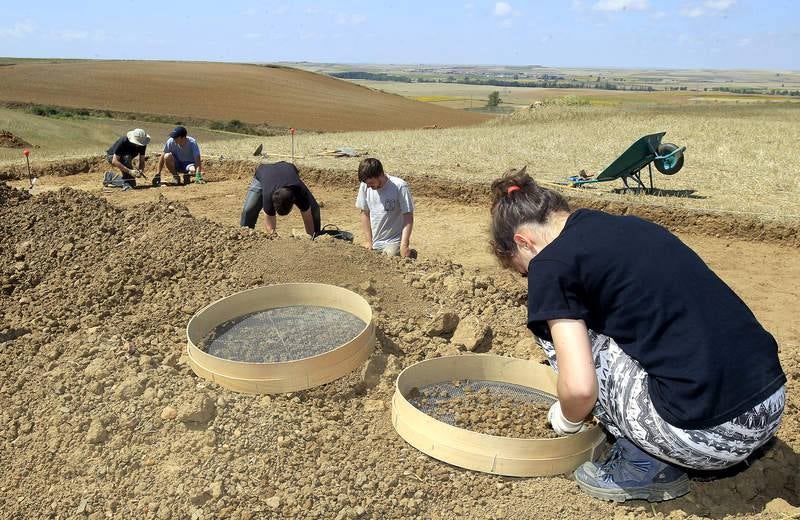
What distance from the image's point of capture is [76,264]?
4.77m

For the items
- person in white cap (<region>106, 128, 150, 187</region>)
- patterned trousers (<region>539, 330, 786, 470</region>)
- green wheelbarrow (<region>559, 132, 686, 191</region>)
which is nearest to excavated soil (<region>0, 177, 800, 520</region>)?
patterned trousers (<region>539, 330, 786, 470</region>)

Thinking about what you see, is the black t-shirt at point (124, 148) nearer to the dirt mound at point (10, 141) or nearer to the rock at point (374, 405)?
the dirt mound at point (10, 141)

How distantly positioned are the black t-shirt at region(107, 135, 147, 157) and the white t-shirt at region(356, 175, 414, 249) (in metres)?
5.72

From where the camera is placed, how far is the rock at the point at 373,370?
130 inches

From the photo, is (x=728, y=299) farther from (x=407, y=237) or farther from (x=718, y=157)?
(x=718, y=157)

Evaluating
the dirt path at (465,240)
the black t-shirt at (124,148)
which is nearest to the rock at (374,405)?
the dirt path at (465,240)

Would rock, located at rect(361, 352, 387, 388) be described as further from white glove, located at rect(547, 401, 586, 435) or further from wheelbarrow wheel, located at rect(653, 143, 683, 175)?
wheelbarrow wheel, located at rect(653, 143, 683, 175)

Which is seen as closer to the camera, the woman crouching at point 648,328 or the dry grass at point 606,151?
the woman crouching at point 648,328

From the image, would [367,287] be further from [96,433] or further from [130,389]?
[96,433]

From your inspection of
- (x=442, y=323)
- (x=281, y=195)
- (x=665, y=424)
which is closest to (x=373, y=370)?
(x=442, y=323)

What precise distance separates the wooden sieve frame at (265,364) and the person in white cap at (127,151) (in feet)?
22.7

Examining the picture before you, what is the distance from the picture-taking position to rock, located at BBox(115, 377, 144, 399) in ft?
9.83

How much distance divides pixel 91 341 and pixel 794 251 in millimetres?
7170

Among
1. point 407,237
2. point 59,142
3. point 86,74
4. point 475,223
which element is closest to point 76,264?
point 407,237
